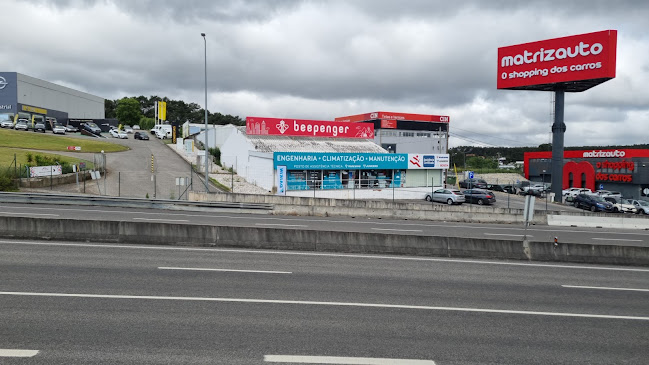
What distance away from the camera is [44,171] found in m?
33.8

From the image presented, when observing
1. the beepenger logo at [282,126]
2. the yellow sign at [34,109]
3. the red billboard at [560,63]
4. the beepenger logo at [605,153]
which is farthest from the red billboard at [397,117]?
the yellow sign at [34,109]

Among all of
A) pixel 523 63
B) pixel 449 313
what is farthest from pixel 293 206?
pixel 523 63

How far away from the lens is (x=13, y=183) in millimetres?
31359

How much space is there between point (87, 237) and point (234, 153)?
34896mm

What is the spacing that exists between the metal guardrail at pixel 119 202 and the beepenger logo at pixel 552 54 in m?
38.3

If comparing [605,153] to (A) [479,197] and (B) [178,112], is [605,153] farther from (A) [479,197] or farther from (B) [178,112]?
(B) [178,112]

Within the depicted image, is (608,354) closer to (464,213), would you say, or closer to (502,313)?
(502,313)

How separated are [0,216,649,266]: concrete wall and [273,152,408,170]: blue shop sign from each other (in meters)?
26.0

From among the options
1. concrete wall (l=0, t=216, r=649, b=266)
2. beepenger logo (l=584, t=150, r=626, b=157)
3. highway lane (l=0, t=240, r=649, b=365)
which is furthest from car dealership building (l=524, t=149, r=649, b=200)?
highway lane (l=0, t=240, r=649, b=365)

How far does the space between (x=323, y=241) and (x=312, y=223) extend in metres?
8.55

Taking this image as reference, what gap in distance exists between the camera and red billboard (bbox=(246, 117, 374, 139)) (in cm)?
5090

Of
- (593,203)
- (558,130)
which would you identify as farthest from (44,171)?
(558,130)

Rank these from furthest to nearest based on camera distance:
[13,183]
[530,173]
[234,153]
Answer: [530,173] → [234,153] → [13,183]

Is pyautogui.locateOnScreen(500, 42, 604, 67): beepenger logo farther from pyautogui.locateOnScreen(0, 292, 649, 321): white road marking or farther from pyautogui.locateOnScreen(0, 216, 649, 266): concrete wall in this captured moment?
pyautogui.locateOnScreen(0, 292, 649, 321): white road marking
